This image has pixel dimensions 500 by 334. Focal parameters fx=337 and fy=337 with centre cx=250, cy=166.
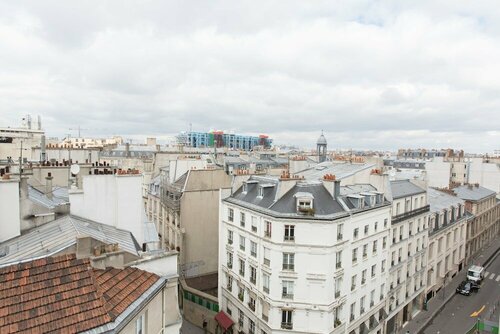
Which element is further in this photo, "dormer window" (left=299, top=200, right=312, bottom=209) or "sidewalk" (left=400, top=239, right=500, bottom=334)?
"sidewalk" (left=400, top=239, right=500, bottom=334)

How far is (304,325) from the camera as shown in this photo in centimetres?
2558

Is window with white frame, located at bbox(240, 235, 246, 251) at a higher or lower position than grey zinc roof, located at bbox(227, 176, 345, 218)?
lower

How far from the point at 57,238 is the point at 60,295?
13.3ft

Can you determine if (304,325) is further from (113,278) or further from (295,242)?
(113,278)

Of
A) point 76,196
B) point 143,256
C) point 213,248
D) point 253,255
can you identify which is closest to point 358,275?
→ point 253,255

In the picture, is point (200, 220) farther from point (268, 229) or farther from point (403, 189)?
point (403, 189)

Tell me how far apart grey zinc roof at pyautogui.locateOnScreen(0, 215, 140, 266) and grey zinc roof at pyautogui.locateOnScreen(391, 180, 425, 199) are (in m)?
25.4

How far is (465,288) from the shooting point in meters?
41.6

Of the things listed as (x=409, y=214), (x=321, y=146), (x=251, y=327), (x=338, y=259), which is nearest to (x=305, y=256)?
(x=338, y=259)

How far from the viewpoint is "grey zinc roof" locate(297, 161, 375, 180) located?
33.2 meters

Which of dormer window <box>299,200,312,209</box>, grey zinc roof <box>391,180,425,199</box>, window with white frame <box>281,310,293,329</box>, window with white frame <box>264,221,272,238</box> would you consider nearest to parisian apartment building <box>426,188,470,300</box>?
grey zinc roof <box>391,180,425,199</box>

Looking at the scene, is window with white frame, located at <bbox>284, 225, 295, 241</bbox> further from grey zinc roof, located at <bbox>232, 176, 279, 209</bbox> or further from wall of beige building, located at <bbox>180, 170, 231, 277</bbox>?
wall of beige building, located at <bbox>180, 170, 231, 277</bbox>

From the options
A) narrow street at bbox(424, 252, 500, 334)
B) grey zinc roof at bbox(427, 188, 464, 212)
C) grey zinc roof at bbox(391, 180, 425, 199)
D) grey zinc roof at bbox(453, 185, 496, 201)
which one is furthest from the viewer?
grey zinc roof at bbox(453, 185, 496, 201)

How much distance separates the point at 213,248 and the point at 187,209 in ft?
19.0
